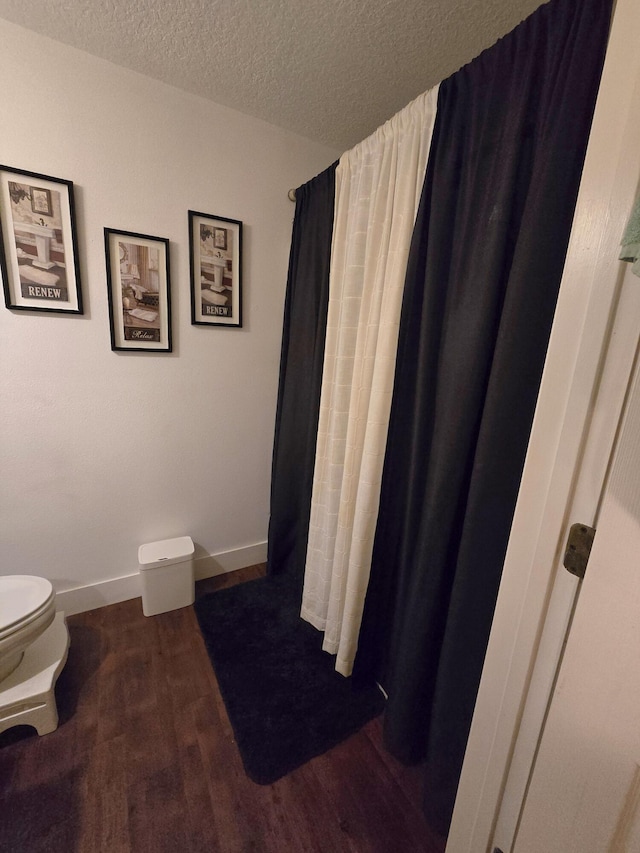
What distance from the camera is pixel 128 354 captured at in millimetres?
1597

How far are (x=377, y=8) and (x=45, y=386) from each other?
187 centimetres

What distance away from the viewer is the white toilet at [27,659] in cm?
Result: 111

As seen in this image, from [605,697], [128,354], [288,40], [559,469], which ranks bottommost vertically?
[605,697]

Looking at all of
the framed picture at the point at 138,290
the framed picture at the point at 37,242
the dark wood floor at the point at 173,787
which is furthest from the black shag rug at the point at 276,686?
the framed picture at the point at 37,242

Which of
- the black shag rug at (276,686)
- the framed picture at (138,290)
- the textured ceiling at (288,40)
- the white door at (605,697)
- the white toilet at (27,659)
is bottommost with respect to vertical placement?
the black shag rug at (276,686)

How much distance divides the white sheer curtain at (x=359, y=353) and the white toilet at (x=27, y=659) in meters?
1.03

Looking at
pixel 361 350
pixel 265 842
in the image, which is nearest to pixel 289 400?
pixel 361 350

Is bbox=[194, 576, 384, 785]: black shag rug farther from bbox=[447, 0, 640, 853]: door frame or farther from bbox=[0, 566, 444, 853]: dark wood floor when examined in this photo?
bbox=[447, 0, 640, 853]: door frame

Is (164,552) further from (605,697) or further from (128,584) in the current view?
(605,697)

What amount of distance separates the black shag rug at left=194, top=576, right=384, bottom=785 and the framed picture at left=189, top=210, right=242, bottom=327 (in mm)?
1540

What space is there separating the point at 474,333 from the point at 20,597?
178 centimetres

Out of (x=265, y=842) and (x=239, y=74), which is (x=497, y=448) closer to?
(x=265, y=842)

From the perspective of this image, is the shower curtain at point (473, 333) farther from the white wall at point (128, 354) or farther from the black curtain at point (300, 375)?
the white wall at point (128, 354)

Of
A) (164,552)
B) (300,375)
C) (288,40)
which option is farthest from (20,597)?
(288,40)
